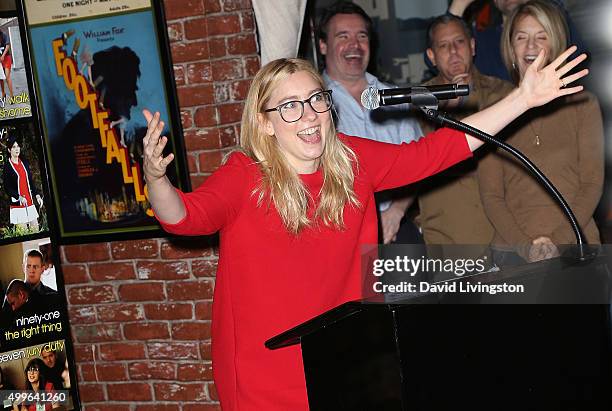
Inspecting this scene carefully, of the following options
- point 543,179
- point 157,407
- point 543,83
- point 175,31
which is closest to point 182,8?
point 175,31

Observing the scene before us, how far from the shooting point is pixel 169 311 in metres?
3.71

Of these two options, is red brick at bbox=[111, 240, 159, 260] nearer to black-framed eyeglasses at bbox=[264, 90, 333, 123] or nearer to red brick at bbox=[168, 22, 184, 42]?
Result: red brick at bbox=[168, 22, 184, 42]

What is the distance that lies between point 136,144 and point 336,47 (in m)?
0.95

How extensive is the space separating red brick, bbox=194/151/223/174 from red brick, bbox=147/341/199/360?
2.55 ft

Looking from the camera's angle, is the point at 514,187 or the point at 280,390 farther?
the point at 514,187

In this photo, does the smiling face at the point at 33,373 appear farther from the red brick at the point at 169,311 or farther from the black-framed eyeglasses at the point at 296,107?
the black-framed eyeglasses at the point at 296,107

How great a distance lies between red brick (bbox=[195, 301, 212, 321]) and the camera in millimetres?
3637

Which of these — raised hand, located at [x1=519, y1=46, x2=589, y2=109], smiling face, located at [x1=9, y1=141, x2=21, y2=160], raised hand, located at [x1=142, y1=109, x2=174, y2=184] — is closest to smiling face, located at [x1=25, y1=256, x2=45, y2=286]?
smiling face, located at [x1=9, y1=141, x2=21, y2=160]

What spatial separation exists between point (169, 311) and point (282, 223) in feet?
5.03

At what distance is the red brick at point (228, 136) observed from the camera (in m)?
3.51

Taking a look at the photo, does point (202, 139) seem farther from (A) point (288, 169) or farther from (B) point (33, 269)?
(A) point (288, 169)

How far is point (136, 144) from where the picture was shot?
358 centimetres

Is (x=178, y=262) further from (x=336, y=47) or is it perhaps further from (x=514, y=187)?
(x=514, y=187)

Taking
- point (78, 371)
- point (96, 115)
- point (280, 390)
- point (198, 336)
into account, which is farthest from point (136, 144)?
point (280, 390)
